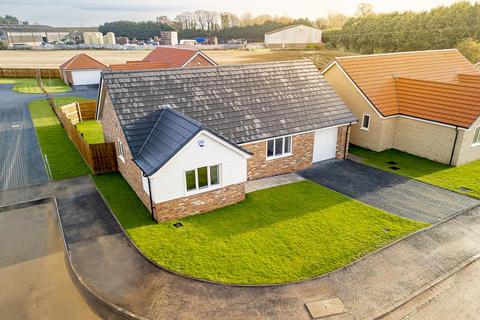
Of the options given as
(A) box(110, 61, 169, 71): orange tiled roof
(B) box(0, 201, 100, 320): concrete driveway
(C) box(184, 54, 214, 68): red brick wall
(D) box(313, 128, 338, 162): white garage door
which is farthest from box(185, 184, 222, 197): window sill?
(A) box(110, 61, 169, 71): orange tiled roof

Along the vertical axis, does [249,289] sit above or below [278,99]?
below

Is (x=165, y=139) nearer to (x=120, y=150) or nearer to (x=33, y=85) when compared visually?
(x=120, y=150)

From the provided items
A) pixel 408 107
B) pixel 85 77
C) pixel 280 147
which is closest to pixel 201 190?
pixel 280 147

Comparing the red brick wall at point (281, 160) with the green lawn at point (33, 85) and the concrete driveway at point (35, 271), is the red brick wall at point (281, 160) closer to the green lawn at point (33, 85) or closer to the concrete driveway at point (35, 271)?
the concrete driveway at point (35, 271)

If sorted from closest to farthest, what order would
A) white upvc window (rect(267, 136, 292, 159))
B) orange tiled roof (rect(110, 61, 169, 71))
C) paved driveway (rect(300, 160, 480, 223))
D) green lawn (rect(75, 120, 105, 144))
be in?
paved driveway (rect(300, 160, 480, 223)), white upvc window (rect(267, 136, 292, 159)), green lawn (rect(75, 120, 105, 144)), orange tiled roof (rect(110, 61, 169, 71))

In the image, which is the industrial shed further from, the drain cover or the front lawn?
the drain cover

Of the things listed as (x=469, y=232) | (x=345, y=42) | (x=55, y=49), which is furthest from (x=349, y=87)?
(x=55, y=49)

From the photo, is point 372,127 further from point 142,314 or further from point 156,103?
point 142,314
